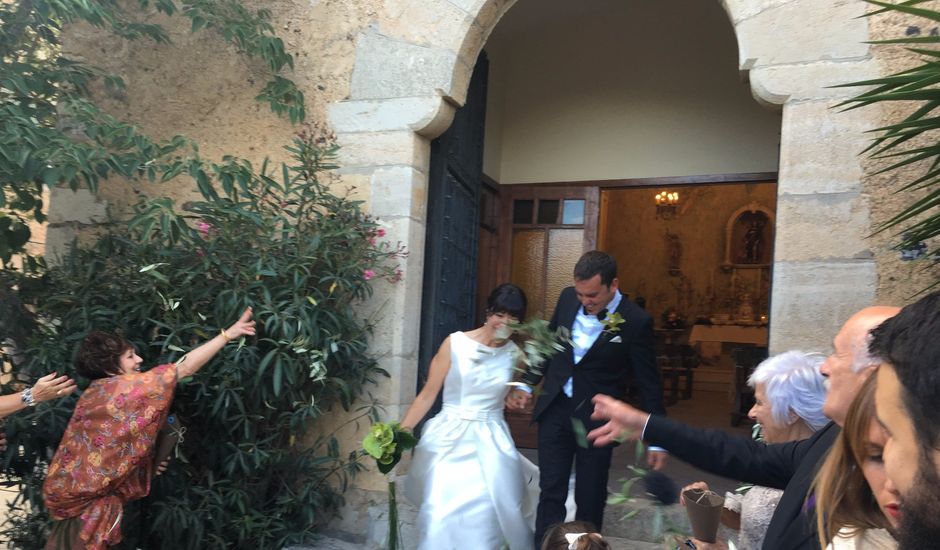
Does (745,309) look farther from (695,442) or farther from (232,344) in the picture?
(695,442)

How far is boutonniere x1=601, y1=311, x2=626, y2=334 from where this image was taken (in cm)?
341

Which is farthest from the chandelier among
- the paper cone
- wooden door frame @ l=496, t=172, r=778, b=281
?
the paper cone

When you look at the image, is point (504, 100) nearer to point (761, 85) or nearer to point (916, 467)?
point (761, 85)

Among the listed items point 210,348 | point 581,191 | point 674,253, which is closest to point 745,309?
point 674,253

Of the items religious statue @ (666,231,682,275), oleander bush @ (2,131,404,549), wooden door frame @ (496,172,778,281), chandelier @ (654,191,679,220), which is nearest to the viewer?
oleander bush @ (2,131,404,549)

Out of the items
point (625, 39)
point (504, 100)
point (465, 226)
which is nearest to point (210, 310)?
point (465, 226)

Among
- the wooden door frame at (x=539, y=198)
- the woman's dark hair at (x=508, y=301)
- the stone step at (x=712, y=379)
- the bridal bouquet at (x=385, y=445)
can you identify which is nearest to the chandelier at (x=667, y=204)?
the stone step at (x=712, y=379)

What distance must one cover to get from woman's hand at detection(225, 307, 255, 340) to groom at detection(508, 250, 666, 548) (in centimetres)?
133

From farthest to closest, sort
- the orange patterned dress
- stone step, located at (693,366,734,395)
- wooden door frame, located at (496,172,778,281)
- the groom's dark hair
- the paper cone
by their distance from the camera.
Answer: stone step, located at (693,366,734,395)
wooden door frame, located at (496,172,778,281)
the groom's dark hair
the orange patterned dress
the paper cone

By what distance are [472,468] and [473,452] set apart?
76mm

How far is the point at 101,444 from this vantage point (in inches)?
124

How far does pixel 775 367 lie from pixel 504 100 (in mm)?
4798

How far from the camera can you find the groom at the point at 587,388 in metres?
3.51

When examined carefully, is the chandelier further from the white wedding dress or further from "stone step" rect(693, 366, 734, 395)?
the white wedding dress
